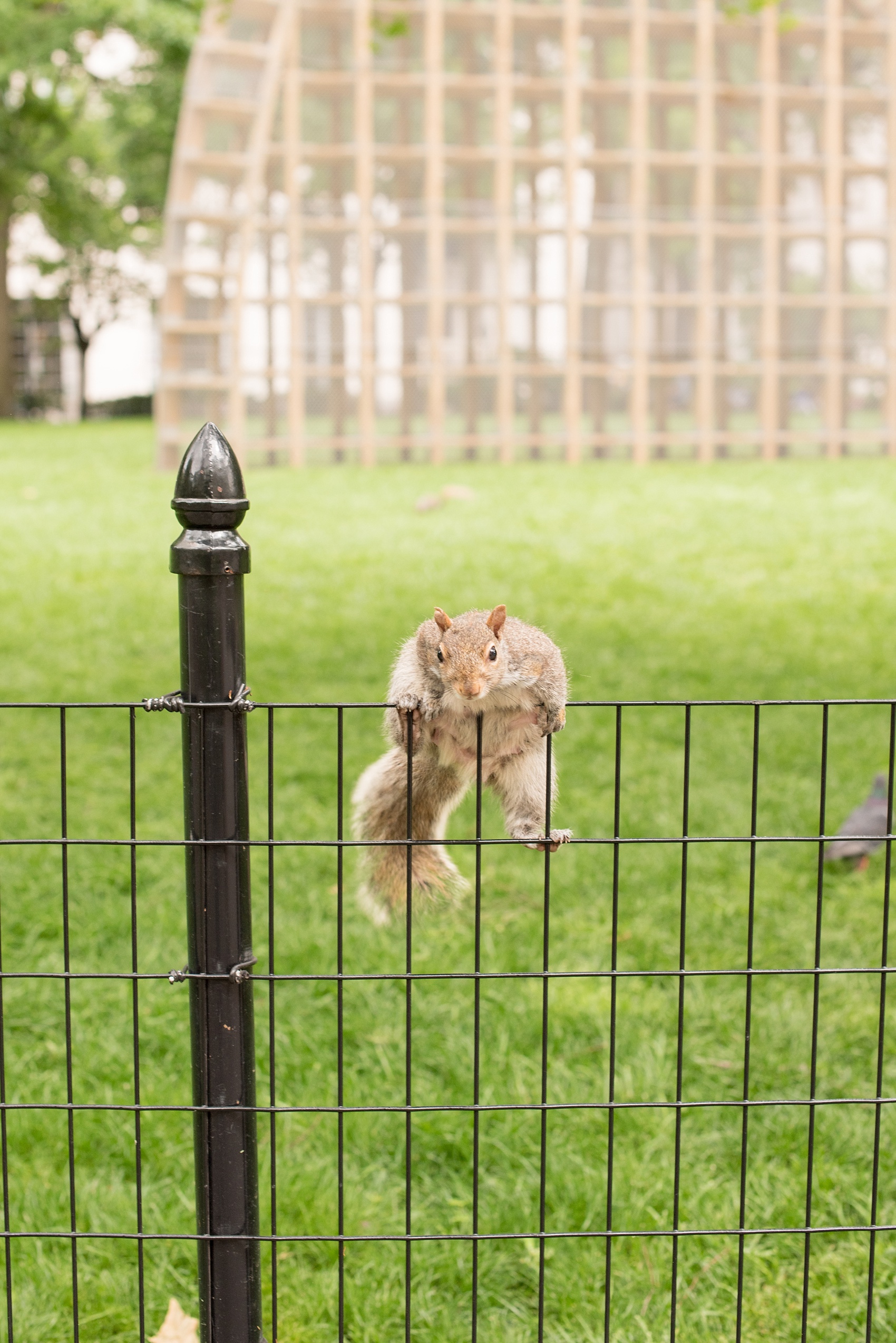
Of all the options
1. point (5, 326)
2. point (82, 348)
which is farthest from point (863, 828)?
point (82, 348)

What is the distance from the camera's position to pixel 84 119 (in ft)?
79.2

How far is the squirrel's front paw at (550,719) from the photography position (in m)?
1.74

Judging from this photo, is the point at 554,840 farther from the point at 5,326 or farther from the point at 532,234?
the point at 5,326

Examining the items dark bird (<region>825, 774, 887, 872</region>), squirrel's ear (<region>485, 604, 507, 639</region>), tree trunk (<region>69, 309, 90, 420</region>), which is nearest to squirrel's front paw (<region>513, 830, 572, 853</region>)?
squirrel's ear (<region>485, 604, 507, 639</region>)

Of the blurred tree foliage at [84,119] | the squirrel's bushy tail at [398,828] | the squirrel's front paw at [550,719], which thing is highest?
the blurred tree foliage at [84,119]

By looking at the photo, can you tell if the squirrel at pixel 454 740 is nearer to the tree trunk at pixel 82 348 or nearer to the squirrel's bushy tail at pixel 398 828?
the squirrel's bushy tail at pixel 398 828

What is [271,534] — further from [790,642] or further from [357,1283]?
[357,1283]

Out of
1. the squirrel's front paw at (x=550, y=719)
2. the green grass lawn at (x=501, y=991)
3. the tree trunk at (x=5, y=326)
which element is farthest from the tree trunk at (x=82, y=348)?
the squirrel's front paw at (x=550, y=719)

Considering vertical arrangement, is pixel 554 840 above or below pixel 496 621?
below

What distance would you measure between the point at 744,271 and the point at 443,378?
2.53 metres

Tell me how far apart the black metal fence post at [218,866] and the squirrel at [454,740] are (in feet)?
0.65

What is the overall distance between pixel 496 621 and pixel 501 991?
1573 millimetres

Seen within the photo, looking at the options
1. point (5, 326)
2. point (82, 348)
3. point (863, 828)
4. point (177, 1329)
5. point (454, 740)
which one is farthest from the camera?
point (82, 348)

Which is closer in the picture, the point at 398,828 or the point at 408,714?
the point at 408,714
